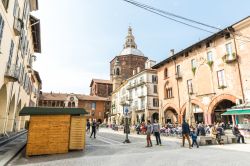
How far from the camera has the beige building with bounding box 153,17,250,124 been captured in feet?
70.0

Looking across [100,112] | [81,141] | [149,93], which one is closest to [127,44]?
[100,112]

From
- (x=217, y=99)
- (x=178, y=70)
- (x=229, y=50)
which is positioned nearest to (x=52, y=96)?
(x=178, y=70)

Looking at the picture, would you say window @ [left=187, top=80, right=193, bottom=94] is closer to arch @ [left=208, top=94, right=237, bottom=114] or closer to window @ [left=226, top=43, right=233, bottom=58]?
arch @ [left=208, top=94, right=237, bottom=114]

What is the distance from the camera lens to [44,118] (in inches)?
400

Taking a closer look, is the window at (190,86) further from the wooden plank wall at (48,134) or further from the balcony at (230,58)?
the wooden plank wall at (48,134)

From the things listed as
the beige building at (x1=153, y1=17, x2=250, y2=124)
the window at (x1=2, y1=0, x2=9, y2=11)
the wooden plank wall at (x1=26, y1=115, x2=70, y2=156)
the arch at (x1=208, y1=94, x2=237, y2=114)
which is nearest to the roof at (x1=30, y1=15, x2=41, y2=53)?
the window at (x1=2, y1=0, x2=9, y2=11)

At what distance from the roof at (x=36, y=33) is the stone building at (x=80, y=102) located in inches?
1490

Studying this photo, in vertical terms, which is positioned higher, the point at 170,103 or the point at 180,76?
the point at 180,76

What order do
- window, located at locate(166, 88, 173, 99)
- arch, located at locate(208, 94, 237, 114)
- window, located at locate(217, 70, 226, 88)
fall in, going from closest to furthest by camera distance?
arch, located at locate(208, 94, 237, 114), window, located at locate(217, 70, 226, 88), window, located at locate(166, 88, 173, 99)

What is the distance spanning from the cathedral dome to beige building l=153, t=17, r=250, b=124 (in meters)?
48.0

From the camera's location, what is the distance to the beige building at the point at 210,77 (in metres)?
21.3

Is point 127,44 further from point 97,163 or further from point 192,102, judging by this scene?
point 97,163

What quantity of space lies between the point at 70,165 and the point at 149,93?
38082 millimetres

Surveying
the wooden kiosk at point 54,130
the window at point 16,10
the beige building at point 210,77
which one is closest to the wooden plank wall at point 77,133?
the wooden kiosk at point 54,130
